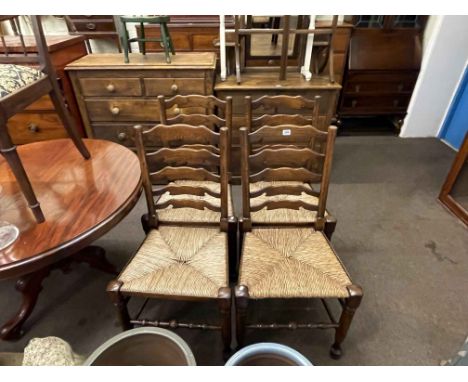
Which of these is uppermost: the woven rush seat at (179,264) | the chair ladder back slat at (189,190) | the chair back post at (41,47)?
the chair back post at (41,47)

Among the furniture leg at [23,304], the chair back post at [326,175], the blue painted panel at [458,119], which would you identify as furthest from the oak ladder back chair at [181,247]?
the blue painted panel at [458,119]

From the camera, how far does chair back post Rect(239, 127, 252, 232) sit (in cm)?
116

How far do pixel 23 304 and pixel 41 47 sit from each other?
3.83 feet

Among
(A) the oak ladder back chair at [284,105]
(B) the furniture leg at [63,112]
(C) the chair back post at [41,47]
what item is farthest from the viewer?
(A) the oak ladder back chair at [284,105]

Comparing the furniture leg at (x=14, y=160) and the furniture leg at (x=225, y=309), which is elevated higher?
the furniture leg at (x=14, y=160)

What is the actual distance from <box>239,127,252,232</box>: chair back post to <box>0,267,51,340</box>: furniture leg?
106cm

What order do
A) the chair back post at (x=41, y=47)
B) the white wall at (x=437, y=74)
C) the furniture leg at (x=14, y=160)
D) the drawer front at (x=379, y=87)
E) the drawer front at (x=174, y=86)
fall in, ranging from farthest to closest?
the drawer front at (x=379, y=87)
the white wall at (x=437, y=74)
the drawer front at (x=174, y=86)
the chair back post at (x=41, y=47)
the furniture leg at (x=14, y=160)

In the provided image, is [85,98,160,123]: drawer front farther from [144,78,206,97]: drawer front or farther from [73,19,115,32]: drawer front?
[73,19,115,32]: drawer front

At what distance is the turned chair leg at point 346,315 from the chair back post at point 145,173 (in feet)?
2.88

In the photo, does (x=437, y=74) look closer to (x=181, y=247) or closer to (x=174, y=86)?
(x=174, y=86)

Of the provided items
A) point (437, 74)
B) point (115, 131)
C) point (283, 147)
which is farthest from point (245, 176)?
point (437, 74)

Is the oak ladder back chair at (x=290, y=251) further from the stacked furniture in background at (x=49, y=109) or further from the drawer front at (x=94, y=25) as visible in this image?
the drawer front at (x=94, y=25)

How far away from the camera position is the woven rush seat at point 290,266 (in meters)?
1.05

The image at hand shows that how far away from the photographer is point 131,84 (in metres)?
2.03
